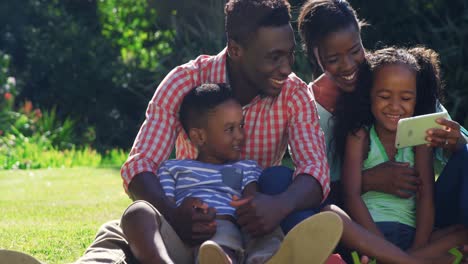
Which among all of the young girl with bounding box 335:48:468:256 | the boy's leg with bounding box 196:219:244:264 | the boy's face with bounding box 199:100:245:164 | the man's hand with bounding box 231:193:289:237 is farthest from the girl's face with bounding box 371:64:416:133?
the boy's leg with bounding box 196:219:244:264

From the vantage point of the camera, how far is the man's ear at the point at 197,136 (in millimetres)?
4129

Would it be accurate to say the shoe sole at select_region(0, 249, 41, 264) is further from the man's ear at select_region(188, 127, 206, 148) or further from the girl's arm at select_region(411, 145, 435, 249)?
the girl's arm at select_region(411, 145, 435, 249)

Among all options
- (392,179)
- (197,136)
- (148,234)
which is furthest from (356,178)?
(148,234)

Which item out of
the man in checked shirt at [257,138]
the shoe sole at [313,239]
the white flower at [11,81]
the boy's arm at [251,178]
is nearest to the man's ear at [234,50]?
the man in checked shirt at [257,138]

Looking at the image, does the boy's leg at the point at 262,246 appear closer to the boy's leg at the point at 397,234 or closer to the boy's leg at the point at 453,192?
the boy's leg at the point at 397,234

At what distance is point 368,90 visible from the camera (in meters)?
4.41

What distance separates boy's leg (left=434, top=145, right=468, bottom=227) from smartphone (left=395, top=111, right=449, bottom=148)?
158mm

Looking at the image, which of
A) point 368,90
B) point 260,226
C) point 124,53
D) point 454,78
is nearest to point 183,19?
point 124,53

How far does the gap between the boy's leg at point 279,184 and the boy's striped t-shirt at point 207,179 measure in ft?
0.23

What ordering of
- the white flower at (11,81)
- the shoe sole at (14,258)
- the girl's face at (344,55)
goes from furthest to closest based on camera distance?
the white flower at (11,81), the girl's face at (344,55), the shoe sole at (14,258)

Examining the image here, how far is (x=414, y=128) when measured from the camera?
4.02 meters

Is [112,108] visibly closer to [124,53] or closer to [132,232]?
[124,53]

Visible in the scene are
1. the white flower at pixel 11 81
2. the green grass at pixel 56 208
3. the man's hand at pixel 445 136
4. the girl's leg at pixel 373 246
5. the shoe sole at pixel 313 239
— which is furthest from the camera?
the white flower at pixel 11 81

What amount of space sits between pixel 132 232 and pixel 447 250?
134 cm
